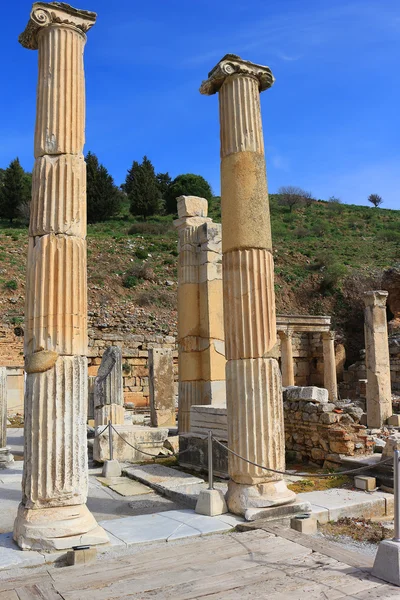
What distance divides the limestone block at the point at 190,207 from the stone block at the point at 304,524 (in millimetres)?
8180

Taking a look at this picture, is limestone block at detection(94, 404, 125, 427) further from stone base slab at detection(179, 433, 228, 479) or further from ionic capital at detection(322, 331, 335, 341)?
ionic capital at detection(322, 331, 335, 341)

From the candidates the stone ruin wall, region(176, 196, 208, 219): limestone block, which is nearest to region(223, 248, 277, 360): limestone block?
the stone ruin wall

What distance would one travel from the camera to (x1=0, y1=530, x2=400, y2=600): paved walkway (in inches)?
180

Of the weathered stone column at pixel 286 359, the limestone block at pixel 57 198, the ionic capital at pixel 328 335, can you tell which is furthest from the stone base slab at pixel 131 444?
the ionic capital at pixel 328 335

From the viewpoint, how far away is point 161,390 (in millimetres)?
17297

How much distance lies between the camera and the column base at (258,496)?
6824 mm

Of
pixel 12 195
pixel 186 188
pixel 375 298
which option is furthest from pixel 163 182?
pixel 375 298

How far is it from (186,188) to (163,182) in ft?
Result: 24.8

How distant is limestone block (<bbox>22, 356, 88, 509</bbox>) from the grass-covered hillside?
76.3 feet

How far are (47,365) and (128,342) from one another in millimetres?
19888

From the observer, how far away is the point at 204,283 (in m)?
12.5

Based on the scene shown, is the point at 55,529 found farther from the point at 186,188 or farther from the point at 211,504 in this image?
the point at 186,188

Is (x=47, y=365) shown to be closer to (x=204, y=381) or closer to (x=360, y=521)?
(x=360, y=521)

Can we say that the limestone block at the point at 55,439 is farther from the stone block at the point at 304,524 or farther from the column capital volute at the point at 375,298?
the column capital volute at the point at 375,298
